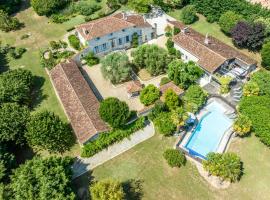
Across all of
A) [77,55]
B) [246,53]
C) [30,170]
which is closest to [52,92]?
[77,55]

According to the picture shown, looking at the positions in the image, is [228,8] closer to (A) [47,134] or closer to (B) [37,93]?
(B) [37,93]

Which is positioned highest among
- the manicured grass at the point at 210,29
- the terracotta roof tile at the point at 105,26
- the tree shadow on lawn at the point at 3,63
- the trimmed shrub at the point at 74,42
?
the terracotta roof tile at the point at 105,26

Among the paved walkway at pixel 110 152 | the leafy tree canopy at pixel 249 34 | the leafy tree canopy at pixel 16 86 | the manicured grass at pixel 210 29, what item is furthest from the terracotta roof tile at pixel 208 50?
the leafy tree canopy at pixel 16 86

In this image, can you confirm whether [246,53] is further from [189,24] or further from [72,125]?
[72,125]

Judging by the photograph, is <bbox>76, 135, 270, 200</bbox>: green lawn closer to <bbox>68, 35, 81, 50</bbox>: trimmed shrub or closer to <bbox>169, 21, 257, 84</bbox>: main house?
<bbox>169, 21, 257, 84</bbox>: main house

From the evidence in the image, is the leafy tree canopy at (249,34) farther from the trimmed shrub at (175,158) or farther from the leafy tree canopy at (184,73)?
the trimmed shrub at (175,158)

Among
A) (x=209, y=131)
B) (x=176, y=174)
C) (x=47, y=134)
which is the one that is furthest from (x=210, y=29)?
(x=47, y=134)
